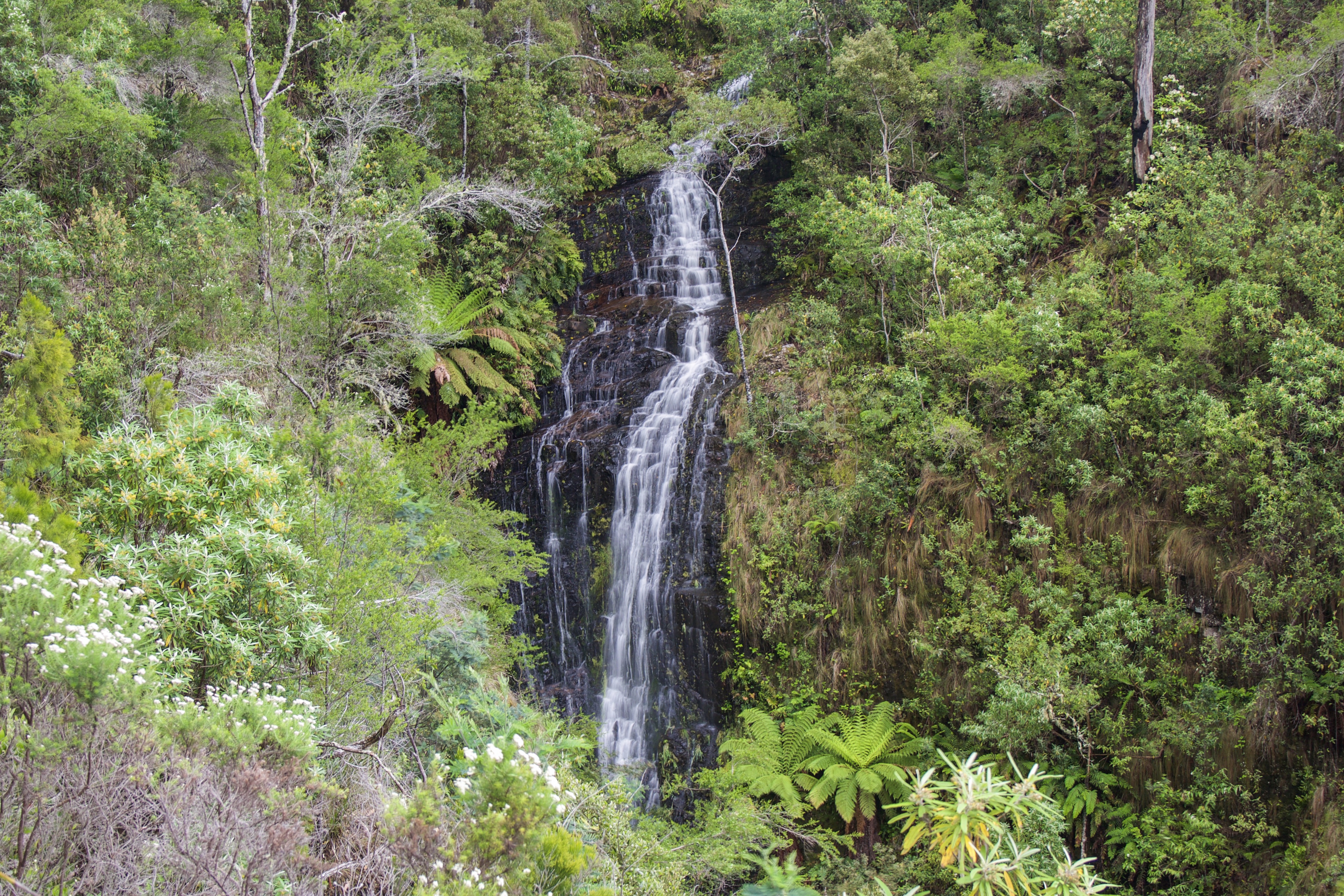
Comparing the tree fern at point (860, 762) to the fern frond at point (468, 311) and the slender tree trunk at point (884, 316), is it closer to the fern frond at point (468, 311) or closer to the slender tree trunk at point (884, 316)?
the slender tree trunk at point (884, 316)

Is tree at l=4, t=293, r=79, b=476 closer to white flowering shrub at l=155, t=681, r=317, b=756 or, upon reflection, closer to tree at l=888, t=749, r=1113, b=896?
white flowering shrub at l=155, t=681, r=317, b=756

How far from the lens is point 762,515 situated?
1226cm

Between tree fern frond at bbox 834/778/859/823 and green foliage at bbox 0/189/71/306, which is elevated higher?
green foliage at bbox 0/189/71/306

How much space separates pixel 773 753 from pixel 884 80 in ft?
36.1

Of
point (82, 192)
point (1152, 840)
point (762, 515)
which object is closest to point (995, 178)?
point (762, 515)

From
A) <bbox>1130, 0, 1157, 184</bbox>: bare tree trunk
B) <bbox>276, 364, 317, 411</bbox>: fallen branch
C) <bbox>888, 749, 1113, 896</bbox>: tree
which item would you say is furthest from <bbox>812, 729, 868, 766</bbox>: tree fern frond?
<bbox>1130, 0, 1157, 184</bbox>: bare tree trunk

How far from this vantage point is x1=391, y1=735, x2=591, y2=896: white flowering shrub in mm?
4137

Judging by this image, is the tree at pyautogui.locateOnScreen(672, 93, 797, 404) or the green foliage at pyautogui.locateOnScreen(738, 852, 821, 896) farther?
the tree at pyautogui.locateOnScreen(672, 93, 797, 404)

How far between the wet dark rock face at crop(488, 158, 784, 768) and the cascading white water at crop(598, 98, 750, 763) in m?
0.16

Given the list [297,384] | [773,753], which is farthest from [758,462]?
[297,384]

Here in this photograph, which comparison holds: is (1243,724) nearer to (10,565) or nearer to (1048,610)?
(1048,610)

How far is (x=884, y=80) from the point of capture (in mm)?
13328

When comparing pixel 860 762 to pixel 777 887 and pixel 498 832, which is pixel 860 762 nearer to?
pixel 777 887

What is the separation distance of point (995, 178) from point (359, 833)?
12933 mm
